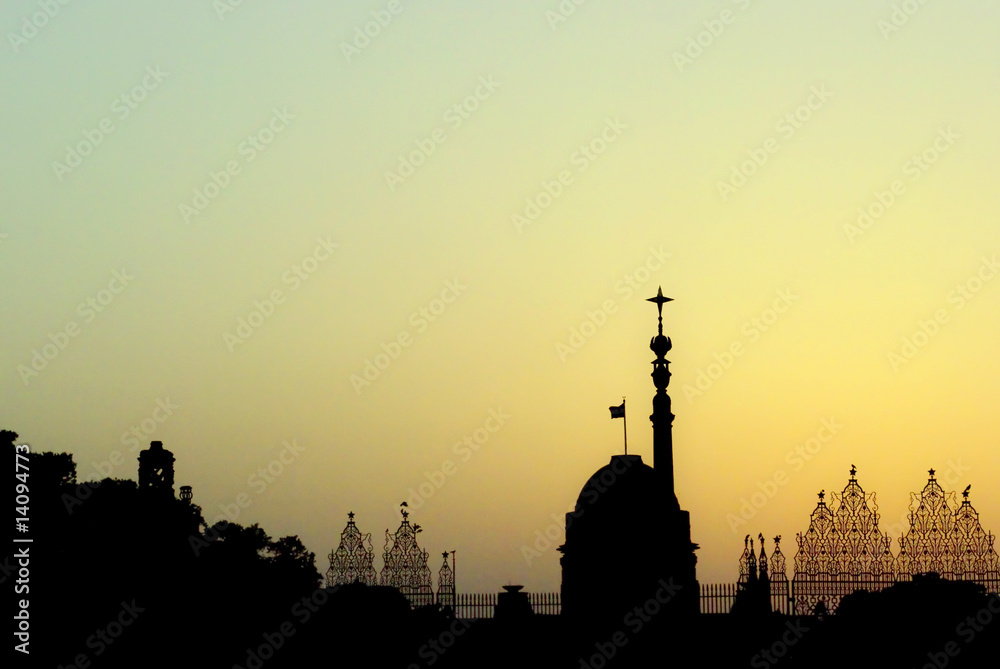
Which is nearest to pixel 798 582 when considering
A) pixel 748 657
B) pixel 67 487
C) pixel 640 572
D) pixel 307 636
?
pixel 748 657

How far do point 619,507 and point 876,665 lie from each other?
33.9 ft

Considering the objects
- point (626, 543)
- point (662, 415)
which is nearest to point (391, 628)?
point (626, 543)

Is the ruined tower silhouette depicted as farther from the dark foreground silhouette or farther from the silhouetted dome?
the silhouetted dome

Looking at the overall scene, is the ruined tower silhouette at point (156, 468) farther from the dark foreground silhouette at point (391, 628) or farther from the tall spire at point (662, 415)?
the tall spire at point (662, 415)

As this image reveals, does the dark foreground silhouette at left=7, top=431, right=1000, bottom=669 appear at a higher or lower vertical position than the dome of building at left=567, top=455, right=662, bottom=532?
lower

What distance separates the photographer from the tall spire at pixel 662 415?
169 ft

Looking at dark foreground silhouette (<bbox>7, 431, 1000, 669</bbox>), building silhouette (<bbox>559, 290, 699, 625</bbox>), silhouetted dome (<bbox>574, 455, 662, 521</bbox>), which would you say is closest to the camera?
dark foreground silhouette (<bbox>7, 431, 1000, 669</bbox>)

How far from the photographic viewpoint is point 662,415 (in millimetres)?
52375

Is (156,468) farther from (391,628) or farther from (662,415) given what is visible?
(662,415)

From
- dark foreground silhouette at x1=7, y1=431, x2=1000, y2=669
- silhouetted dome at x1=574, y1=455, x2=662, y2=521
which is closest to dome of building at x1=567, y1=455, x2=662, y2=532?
silhouetted dome at x1=574, y1=455, x2=662, y2=521

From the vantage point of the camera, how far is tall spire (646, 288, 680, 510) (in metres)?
51.5

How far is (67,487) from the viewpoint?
6034 cm

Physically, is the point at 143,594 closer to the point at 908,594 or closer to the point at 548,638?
the point at 548,638

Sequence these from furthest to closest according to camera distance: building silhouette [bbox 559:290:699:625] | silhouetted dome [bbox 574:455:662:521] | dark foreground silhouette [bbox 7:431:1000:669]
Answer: silhouetted dome [bbox 574:455:662:521] < building silhouette [bbox 559:290:699:625] < dark foreground silhouette [bbox 7:431:1000:669]
